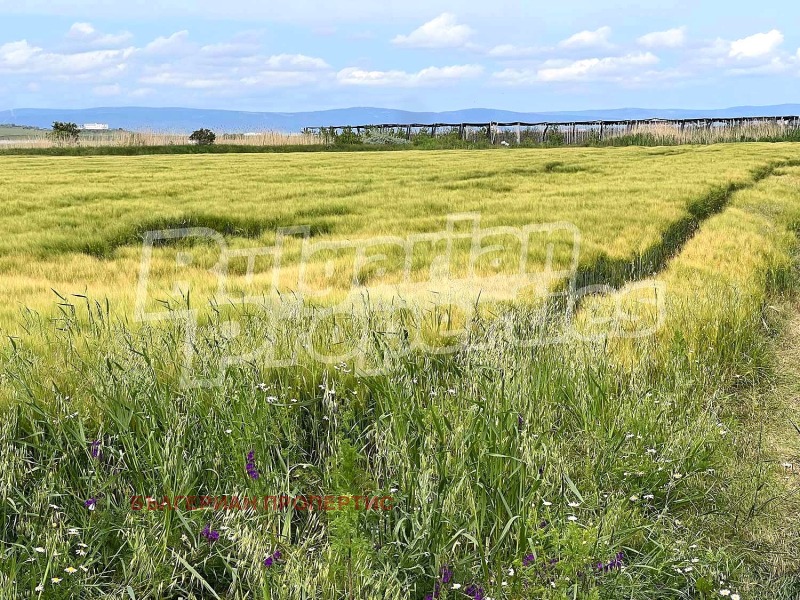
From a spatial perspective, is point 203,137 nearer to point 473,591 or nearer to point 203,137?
point 203,137

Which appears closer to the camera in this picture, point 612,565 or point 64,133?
point 612,565

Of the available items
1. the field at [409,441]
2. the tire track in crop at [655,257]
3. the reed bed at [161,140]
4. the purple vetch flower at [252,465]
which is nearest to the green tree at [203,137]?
the reed bed at [161,140]

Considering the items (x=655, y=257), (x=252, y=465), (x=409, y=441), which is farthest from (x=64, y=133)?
(x=409, y=441)

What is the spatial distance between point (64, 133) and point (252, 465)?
4992cm

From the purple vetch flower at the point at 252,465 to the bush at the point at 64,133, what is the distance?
46.7 m

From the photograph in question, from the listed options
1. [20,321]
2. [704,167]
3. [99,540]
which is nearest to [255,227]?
[20,321]

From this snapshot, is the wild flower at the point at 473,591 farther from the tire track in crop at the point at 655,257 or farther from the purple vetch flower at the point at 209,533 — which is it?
the tire track in crop at the point at 655,257

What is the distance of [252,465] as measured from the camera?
10.4 feet

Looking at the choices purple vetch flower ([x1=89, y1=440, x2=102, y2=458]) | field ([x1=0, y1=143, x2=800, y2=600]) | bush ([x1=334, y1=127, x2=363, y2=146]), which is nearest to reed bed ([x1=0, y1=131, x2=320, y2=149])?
bush ([x1=334, y1=127, x2=363, y2=146])

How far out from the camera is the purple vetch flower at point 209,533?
2.85 meters

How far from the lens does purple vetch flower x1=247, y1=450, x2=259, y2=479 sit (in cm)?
308

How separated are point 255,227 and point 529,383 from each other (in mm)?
9129

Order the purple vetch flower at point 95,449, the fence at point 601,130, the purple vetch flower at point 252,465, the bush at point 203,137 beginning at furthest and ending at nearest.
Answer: the fence at point 601,130, the bush at point 203,137, the purple vetch flower at point 95,449, the purple vetch flower at point 252,465

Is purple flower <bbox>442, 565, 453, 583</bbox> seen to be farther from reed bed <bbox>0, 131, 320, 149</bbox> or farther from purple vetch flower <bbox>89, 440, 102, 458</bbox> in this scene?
reed bed <bbox>0, 131, 320, 149</bbox>
